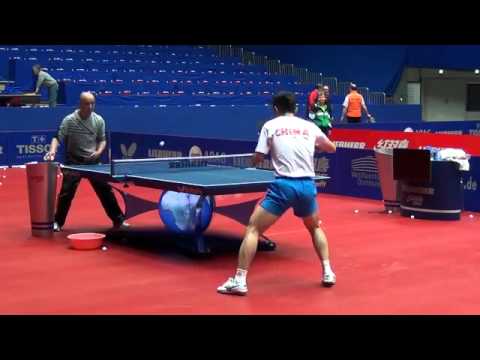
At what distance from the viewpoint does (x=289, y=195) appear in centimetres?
709

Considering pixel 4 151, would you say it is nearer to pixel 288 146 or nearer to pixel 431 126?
pixel 431 126

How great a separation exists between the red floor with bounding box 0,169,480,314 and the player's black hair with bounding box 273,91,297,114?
5.08 ft

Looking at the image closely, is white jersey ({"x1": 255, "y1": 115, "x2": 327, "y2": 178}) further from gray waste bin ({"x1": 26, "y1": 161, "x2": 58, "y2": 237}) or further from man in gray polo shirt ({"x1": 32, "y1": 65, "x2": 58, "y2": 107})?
man in gray polo shirt ({"x1": 32, "y1": 65, "x2": 58, "y2": 107})

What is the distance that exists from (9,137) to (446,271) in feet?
40.3

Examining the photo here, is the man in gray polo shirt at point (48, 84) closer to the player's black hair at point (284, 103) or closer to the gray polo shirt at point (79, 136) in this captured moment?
the gray polo shirt at point (79, 136)

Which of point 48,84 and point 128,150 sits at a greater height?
point 48,84

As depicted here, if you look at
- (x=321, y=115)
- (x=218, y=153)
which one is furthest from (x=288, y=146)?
(x=321, y=115)

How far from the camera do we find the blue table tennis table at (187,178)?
843 centimetres

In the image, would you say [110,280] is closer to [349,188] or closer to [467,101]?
[349,188]

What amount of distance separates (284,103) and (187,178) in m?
2.12

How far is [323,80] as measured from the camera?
1177 inches

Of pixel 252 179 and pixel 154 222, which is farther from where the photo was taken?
pixel 154 222
